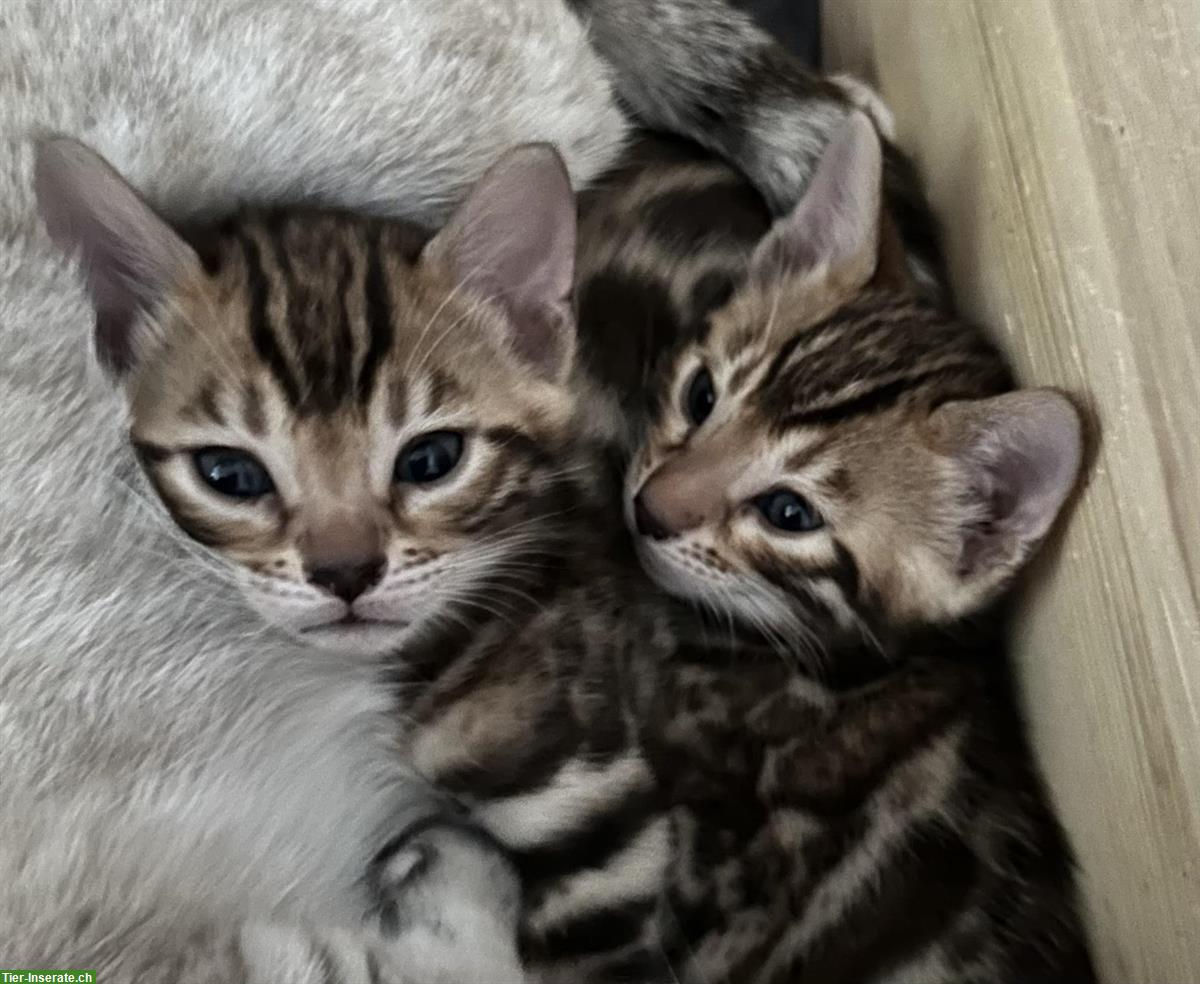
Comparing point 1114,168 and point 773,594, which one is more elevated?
point 1114,168

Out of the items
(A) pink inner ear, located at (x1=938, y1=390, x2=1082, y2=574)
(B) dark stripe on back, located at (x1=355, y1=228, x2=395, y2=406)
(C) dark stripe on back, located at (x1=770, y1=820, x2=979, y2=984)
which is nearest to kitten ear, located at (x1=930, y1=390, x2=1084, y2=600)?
(A) pink inner ear, located at (x1=938, y1=390, x2=1082, y2=574)

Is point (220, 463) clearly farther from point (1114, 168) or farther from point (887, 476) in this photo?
point (1114, 168)

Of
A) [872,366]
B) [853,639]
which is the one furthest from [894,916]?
[872,366]

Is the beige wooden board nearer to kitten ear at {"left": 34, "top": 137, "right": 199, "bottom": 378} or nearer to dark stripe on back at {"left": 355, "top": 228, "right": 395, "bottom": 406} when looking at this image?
dark stripe on back at {"left": 355, "top": 228, "right": 395, "bottom": 406}

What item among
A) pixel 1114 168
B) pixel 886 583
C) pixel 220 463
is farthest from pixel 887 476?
pixel 220 463

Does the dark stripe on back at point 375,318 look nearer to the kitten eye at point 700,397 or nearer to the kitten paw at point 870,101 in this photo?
the kitten eye at point 700,397

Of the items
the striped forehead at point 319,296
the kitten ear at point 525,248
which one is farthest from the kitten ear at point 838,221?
the striped forehead at point 319,296

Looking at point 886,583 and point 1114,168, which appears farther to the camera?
point 886,583
